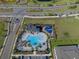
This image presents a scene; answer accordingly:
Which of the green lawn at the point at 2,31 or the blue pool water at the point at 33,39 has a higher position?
the green lawn at the point at 2,31

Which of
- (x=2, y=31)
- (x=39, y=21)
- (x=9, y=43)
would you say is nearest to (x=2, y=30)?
(x=2, y=31)

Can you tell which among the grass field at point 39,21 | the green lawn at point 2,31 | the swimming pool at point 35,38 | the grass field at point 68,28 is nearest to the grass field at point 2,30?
the green lawn at point 2,31

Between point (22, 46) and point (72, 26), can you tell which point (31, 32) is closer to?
point (22, 46)

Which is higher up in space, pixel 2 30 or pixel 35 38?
pixel 2 30

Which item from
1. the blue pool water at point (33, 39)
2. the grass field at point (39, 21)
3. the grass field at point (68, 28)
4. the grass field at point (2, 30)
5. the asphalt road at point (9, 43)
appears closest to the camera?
the asphalt road at point (9, 43)

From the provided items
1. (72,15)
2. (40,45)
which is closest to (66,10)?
(72,15)

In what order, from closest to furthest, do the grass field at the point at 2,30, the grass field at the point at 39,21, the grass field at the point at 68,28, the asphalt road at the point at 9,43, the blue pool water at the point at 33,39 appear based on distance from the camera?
the asphalt road at the point at 9,43 < the blue pool water at the point at 33,39 < the grass field at the point at 2,30 < the grass field at the point at 68,28 < the grass field at the point at 39,21

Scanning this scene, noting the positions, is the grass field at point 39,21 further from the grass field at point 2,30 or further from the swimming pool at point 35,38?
the grass field at point 2,30

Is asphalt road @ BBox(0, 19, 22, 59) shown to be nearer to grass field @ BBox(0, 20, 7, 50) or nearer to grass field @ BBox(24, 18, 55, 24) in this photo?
grass field @ BBox(0, 20, 7, 50)

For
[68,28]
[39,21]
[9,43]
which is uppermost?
[39,21]

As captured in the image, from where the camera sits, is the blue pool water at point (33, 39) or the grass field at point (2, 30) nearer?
the blue pool water at point (33, 39)

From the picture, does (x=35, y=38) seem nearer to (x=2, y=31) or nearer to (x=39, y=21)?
(x=39, y=21)
